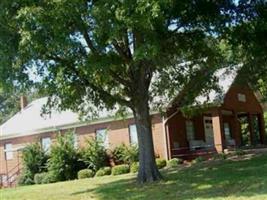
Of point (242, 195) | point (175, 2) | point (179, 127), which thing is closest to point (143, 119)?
point (175, 2)

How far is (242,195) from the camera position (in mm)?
15625

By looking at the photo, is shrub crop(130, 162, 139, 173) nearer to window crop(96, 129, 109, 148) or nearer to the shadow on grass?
window crop(96, 129, 109, 148)

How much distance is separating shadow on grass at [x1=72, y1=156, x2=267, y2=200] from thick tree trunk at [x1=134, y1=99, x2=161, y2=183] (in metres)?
0.49

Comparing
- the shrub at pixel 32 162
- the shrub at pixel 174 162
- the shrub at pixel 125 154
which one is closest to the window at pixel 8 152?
the shrub at pixel 32 162

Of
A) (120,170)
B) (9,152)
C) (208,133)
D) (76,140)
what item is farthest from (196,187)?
(9,152)

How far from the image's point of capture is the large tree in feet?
55.0

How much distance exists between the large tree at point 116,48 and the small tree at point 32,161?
11.9m

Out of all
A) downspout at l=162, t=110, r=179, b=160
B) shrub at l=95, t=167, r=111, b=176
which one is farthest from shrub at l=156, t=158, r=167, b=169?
shrub at l=95, t=167, r=111, b=176

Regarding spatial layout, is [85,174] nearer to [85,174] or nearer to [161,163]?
[85,174]

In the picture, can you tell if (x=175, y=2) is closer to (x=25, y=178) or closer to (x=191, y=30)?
(x=191, y=30)

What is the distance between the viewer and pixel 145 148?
2173 centimetres

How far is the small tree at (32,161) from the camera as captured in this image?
35.8 m

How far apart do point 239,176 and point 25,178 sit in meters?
19.4

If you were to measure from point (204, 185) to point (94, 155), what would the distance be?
16080 millimetres
